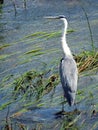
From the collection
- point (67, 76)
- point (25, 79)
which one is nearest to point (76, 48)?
point (25, 79)

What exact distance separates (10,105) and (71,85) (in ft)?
3.15

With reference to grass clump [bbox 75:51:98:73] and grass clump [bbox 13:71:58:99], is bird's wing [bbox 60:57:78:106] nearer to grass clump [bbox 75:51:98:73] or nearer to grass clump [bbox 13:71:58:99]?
grass clump [bbox 13:71:58:99]

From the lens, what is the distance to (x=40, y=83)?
7578mm

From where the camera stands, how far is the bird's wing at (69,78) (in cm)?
663

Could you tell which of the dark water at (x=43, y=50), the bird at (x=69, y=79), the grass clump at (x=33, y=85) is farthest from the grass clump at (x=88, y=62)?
the bird at (x=69, y=79)

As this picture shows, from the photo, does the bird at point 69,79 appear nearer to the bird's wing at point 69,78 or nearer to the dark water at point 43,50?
the bird's wing at point 69,78

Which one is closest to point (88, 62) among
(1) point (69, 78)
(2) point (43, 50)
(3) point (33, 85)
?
(3) point (33, 85)

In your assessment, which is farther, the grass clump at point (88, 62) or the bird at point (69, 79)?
the grass clump at point (88, 62)

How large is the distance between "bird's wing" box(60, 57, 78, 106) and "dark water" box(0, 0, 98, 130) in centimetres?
21

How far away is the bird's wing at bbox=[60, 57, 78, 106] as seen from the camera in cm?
663

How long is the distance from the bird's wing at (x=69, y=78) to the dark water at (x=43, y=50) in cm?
21

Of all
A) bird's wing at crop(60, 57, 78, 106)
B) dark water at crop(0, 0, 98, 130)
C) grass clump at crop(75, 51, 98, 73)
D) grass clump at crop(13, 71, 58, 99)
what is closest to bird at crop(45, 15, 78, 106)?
bird's wing at crop(60, 57, 78, 106)

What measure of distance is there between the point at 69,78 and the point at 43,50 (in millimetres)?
2917

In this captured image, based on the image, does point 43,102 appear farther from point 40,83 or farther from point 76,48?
point 76,48
